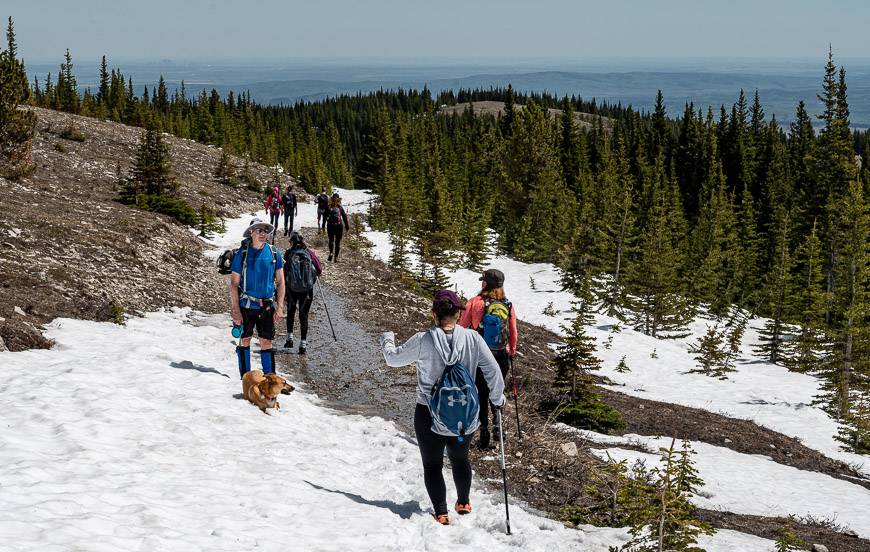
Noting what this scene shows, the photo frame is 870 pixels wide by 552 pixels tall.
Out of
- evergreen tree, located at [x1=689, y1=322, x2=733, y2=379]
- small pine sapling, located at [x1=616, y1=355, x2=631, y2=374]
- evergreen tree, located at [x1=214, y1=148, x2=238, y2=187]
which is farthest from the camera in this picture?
evergreen tree, located at [x1=214, y1=148, x2=238, y2=187]

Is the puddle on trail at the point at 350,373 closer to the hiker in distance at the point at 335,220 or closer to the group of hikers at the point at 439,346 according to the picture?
the group of hikers at the point at 439,346

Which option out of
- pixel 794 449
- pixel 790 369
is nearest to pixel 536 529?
pixel 794 449

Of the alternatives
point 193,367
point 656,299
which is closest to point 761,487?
point 193,367

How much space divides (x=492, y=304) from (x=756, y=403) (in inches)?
728

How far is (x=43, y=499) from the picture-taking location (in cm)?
512

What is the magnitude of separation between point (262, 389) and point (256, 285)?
5.14 ft

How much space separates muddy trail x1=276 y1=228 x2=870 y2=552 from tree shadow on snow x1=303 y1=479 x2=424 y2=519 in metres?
1.34

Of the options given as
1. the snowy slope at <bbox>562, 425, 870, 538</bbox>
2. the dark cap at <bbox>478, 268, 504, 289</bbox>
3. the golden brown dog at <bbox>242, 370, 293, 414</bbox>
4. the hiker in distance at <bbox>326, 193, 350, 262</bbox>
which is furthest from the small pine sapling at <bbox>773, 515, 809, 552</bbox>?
the hiker in distance at <bbox>326, 193, 350, 262</bbox>

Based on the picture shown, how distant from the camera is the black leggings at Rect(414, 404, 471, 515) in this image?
6.03m

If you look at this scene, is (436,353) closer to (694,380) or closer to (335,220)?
(335,220)

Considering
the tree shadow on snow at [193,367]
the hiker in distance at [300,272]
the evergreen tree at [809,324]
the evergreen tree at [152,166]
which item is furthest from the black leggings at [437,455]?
the evergreen tree at [809,324]

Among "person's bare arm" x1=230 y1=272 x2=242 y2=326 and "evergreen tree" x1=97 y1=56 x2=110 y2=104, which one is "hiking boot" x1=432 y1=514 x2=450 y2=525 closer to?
"person's bare arm" x1=230 y1=272 x2=242 y2=326

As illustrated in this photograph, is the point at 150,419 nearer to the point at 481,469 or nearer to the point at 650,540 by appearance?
the point at 481,469

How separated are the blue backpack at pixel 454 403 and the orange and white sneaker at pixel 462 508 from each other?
1116mm
